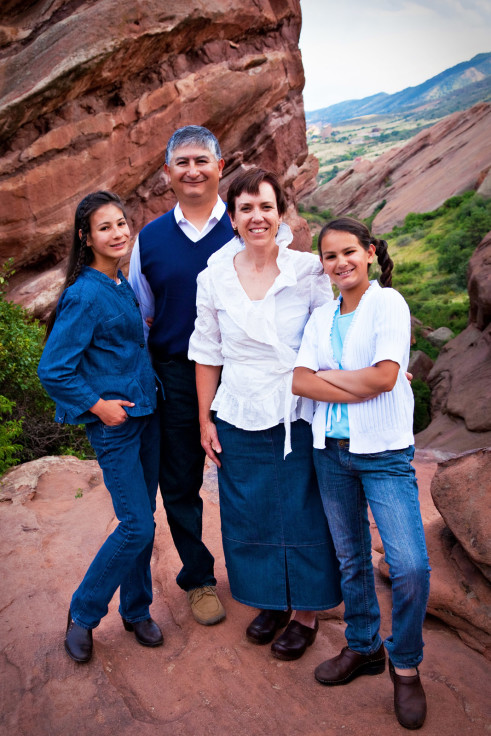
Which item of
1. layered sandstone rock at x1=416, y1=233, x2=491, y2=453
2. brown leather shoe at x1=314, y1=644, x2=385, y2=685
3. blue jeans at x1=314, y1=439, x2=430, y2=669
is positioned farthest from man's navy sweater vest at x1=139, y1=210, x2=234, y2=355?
layered sandstone rock at x1=416, y1=233, x2=491, y2=453

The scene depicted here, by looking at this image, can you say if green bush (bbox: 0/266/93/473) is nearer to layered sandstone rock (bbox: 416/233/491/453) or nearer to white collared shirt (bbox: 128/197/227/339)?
white collared shirt (bbox: 128/197/227/339)

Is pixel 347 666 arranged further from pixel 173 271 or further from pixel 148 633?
Result: pixel 173 271

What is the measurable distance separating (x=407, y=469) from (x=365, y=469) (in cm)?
16

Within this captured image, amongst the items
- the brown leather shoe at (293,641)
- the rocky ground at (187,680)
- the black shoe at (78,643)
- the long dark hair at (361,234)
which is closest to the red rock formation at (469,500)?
the rocky ground at (187,680)

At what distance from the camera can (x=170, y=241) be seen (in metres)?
2.93

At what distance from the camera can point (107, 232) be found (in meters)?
2.64

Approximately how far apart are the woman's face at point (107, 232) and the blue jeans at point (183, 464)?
619 mm

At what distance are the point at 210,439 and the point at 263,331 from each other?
0.60 metres

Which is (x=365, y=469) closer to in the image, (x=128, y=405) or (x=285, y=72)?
(x=128, y=405)

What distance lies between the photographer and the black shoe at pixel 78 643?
2.72m

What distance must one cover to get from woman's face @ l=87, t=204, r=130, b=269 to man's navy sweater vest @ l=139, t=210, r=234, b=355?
0.83ft

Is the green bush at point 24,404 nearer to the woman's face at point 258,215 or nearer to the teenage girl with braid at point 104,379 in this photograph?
the teenage girl with braid at point 104,379

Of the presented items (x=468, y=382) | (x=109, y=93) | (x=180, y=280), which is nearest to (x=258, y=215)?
(x=180, y=280)

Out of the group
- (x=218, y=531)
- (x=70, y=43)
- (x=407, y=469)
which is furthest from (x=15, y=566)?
(x=70, y=43)
